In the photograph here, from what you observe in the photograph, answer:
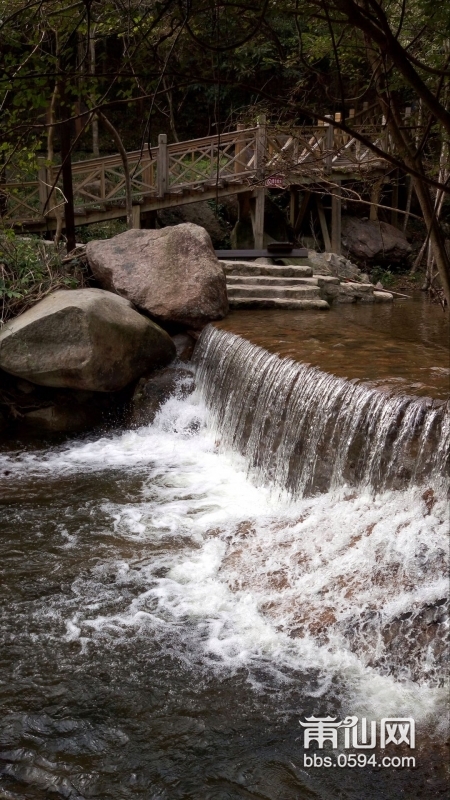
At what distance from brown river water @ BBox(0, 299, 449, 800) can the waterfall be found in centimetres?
2

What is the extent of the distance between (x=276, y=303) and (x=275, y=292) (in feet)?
1.12

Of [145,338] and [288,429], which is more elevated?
[145,338]

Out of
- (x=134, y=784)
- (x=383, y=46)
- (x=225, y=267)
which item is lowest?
(x=134, y=784)

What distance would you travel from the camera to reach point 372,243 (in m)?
17.0

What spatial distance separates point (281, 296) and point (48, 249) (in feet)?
10.8

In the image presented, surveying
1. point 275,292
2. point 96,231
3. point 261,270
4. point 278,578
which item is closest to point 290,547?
point 278,578

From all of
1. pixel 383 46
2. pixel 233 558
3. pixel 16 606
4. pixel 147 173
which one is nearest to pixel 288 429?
pixel 233 558

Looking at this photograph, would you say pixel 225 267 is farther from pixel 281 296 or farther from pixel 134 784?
pixel 134 784

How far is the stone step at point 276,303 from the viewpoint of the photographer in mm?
10531

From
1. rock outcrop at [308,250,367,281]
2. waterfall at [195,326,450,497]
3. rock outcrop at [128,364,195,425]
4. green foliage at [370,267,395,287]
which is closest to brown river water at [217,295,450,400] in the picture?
waterfall at [195,326,450,497]

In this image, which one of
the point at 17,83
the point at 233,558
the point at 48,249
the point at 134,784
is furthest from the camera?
the point at 48,249

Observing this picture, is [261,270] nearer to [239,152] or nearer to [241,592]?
[239,152]

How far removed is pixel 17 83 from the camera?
11.0ft

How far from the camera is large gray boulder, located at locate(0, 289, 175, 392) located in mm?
8227
